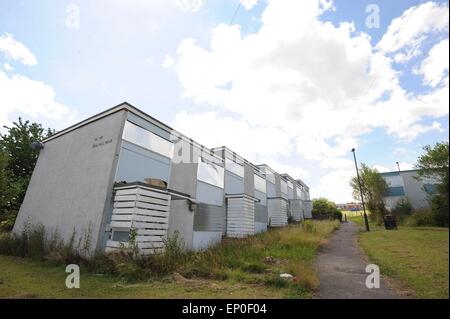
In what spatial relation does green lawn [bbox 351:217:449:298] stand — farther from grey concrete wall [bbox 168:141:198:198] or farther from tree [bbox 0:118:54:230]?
tree [bbox 0:118:54:230]

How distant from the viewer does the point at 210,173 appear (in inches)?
600

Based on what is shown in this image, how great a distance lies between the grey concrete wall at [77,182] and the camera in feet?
29.5

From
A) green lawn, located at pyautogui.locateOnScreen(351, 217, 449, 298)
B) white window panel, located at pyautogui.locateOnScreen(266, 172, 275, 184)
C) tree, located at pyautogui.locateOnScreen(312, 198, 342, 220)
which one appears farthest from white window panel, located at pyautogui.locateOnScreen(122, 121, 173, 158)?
tree, located at pyautogui.locateOnScreen(312, 198, 342, 220)

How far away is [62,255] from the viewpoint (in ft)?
27.2

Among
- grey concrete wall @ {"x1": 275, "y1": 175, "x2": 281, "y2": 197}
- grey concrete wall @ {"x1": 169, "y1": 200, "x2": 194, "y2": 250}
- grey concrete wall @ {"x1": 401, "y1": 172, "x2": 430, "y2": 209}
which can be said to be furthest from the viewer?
grey concrete wall @ {"x1": 275, "y1": 175, "x2": 281, "y2": 197}

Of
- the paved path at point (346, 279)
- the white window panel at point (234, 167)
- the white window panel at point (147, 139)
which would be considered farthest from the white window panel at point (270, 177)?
the paved path at point (346, 279)

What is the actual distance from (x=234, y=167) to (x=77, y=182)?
1146cm

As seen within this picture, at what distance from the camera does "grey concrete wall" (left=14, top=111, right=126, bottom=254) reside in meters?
8.98

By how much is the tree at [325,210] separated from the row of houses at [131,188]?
23598 millimetres

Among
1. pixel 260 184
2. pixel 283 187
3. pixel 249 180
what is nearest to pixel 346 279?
pixel 249 180

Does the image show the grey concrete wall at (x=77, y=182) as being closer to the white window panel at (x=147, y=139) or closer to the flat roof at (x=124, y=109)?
the flat roof at (x=124, y=109)

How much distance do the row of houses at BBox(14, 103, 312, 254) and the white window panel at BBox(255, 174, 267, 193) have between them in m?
5.08
